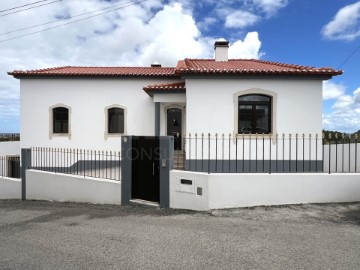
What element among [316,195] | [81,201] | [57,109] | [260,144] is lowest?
[81,201]

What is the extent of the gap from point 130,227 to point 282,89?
7236mm

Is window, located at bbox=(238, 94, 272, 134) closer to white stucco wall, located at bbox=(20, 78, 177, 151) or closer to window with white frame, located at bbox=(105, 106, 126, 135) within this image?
white stucco wall, located at bbox=(20, 78, 177, 151)

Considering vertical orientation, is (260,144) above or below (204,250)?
above

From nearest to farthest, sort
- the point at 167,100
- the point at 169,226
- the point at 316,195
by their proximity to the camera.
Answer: the point at 169,226, the point at 316,195, the point at 167,100

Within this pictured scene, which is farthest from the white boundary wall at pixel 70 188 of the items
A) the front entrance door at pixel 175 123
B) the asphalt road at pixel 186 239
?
the front entrance door at pixel 175 123

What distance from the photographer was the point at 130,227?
505cm

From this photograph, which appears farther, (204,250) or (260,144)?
(260,144)

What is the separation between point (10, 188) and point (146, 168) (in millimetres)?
6570

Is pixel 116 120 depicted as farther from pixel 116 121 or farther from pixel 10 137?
pixel 10 137

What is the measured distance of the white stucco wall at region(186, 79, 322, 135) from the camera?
908 centimetres

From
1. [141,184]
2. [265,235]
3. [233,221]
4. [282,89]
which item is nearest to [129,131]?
[141,184]

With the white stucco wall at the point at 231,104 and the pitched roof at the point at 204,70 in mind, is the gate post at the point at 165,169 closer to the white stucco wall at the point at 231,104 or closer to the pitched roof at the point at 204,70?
the white stucco wall at the point at 231,104

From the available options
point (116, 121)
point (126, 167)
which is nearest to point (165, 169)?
point (126, 167)

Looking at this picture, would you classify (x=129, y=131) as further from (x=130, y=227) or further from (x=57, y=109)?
(x=130, y=227)
